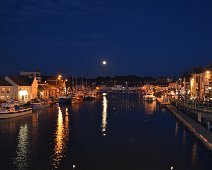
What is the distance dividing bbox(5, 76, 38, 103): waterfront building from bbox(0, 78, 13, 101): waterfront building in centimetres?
64

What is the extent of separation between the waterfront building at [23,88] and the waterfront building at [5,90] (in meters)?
0.64

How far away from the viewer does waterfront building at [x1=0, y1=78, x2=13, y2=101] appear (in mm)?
77812

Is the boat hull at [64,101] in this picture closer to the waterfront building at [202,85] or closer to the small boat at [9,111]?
the waterfront building at [202,85]

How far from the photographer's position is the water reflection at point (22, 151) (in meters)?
26.1

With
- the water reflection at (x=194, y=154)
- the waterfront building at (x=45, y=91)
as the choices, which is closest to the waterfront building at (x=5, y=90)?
the waterfront building at (x=45, y=91)

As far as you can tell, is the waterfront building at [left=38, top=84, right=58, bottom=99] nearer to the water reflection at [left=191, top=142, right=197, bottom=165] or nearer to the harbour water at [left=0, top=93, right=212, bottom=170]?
the harbour water at [left=0, top=93, right=212, bottom=170]

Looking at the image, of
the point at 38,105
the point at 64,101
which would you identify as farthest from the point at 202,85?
the point at 38,105

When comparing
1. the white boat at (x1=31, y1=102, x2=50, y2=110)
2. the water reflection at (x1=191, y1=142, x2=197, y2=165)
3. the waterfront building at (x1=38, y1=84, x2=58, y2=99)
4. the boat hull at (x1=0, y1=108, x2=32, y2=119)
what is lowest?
the water reflection at (x1=191, y1=142, x2=197, y2=165)

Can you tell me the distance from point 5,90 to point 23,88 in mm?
4917

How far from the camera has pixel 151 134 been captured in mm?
41062

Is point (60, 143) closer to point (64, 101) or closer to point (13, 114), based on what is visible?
point (13, 114)

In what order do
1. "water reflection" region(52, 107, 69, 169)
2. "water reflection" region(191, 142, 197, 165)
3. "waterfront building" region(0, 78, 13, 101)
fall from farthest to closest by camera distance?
"waterfront building" region(0, 78, 13, 101)
"water reflection" region(52, 107, 69, 169)
"water reflection" region(191, 142, 197, 165)

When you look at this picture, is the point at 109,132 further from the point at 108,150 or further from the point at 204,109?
the point at 204,109

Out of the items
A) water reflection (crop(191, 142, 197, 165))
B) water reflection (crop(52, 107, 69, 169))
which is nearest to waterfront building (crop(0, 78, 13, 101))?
water reflection (crop(52, 107, 69, 169))
